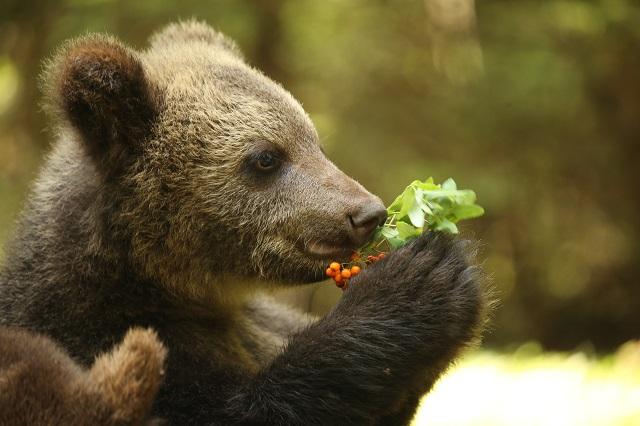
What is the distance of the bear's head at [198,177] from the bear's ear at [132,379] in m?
1.41

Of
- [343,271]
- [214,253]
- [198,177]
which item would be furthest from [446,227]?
[198,177]

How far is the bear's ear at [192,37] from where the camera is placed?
6.50 metres

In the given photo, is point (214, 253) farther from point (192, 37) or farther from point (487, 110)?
point (487, 110)

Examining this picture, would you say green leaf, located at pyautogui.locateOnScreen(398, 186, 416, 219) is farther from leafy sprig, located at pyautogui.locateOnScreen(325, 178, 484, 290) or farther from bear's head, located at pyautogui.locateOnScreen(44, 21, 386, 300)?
bear's head, located at pyautogui.locateOnScreen(44, 21, 386, 300)

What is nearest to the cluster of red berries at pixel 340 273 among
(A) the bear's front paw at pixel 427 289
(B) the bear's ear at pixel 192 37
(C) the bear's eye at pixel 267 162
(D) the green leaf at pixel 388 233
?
(A) the bear's front paw at pixel 427 289

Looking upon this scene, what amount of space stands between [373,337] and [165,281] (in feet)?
4.38

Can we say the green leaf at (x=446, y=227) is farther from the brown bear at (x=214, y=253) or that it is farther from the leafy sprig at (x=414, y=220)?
the brown bear at (x=214, y=253)

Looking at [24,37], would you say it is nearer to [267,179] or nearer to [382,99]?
[382,99]

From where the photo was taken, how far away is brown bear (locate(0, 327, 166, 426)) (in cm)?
363

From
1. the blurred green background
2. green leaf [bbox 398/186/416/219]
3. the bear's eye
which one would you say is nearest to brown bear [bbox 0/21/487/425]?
the bear's eye

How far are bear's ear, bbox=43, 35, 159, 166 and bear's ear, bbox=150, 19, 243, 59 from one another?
1369mm

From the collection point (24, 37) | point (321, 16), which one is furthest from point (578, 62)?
point (24, 37)

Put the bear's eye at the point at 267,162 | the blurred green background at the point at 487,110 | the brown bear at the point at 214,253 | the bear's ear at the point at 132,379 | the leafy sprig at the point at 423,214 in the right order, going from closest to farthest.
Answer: the bear's ear at the point at 132,379 → the brown bear at the point at 214,253 → the leafy sprig at the point at 423,214 → the bear's eye at the point at 267,162 → the blurred green background at the point at 487,110

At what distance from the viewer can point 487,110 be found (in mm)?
12328
